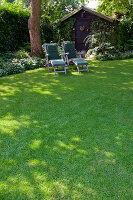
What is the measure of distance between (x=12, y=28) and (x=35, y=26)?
3.09 metres

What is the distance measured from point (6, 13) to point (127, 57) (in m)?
8.40

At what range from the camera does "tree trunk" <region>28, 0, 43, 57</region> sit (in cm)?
913

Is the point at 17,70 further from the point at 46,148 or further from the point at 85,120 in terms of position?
the point at 46,148

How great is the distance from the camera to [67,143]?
2984 mm

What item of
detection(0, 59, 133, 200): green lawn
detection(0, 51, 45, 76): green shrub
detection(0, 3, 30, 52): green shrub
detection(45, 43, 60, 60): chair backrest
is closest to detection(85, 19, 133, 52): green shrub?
detection(45, 43, 60, 60): chair backrest

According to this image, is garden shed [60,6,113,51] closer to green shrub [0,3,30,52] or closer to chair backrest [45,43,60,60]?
green shrub [0,3,30,52]

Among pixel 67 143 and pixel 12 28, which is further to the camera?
pixel 12 28

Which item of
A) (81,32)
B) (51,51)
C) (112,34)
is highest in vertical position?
(81,32)

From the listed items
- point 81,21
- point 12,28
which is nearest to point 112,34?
point 81,21

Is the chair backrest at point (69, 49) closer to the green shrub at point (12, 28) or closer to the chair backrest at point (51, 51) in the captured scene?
the chair backrest at point (51, 51)

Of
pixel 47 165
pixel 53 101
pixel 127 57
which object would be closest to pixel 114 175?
pixel 47 165

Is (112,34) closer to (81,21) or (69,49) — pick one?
(81,21)

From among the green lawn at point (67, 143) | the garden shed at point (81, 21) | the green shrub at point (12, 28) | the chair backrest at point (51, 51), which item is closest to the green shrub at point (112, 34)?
the garden shed at point (81, 21)

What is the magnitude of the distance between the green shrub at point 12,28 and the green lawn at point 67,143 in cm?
727
